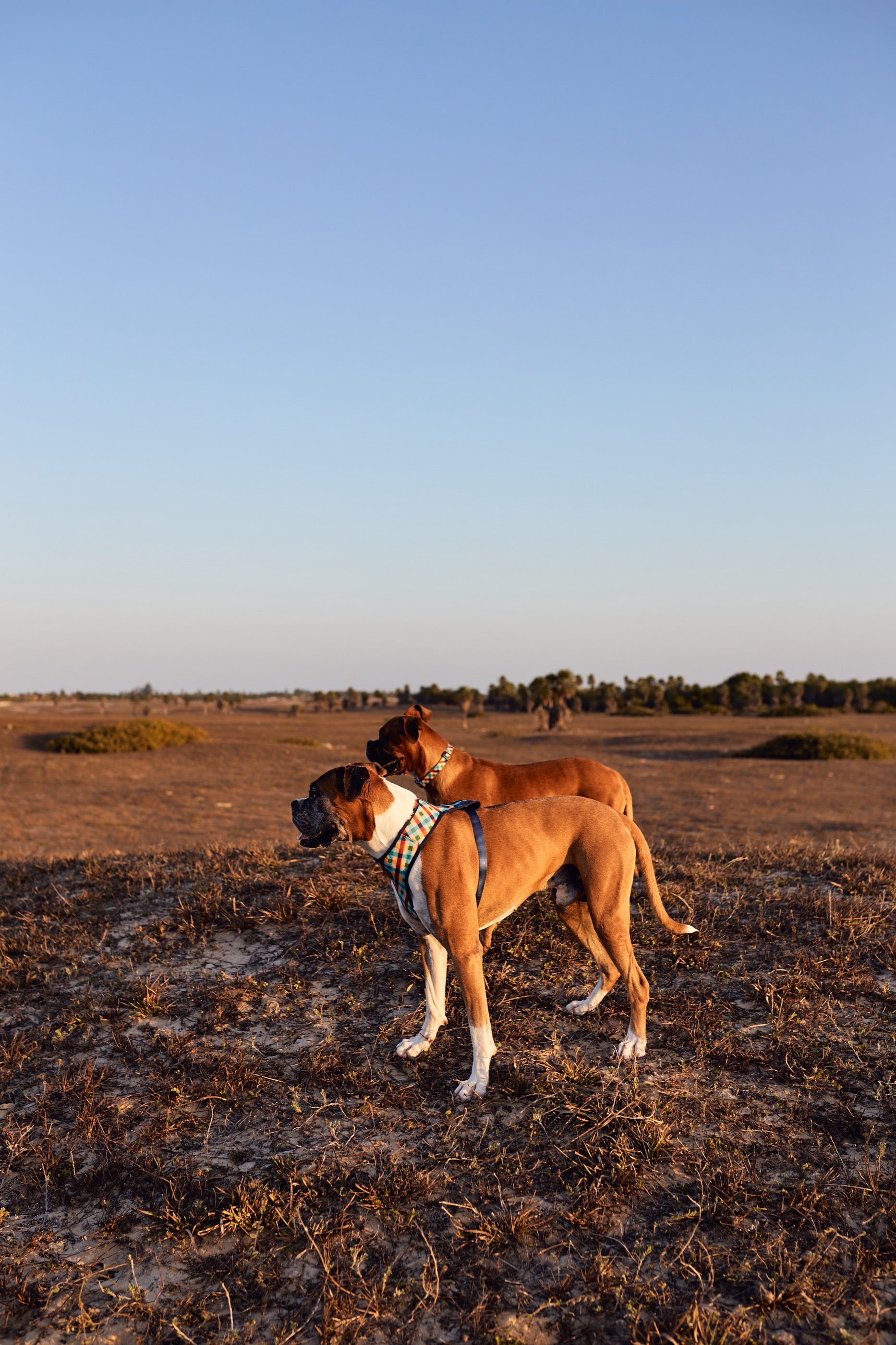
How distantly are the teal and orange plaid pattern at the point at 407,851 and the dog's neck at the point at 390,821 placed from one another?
2cm

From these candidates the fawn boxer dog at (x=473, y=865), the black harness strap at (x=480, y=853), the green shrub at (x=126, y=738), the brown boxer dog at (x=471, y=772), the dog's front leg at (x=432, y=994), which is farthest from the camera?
the green shrub at (x=126, y=738)

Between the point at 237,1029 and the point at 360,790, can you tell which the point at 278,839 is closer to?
the point at 237,1029

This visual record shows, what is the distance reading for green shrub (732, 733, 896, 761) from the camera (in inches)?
1299

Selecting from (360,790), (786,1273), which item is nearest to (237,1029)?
(360,790)

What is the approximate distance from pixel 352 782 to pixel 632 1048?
95.0 inches

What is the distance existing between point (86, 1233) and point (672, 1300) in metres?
2.66

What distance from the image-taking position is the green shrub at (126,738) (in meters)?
34.2

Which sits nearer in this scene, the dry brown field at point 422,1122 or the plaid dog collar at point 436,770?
the dry brown field at point 422,1122

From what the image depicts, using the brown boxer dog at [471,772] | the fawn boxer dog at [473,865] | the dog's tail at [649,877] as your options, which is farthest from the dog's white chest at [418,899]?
the dog's tail at [649,877]

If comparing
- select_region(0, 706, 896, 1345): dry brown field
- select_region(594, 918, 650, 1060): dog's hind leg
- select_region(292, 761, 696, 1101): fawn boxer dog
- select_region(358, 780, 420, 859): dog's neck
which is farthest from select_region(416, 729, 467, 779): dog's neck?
select_region(594, 918, 650, 1060): dog's hind leg

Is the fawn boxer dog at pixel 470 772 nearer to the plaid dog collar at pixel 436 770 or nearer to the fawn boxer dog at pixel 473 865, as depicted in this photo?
the plaid dog collar at pixel 436 770

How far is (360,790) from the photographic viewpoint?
4.43 metres

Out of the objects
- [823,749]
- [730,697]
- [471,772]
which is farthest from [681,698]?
[471,772]

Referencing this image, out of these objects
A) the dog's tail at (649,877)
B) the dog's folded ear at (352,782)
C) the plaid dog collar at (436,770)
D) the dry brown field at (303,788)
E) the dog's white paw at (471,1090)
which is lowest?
the dry brown field at (303,788)
